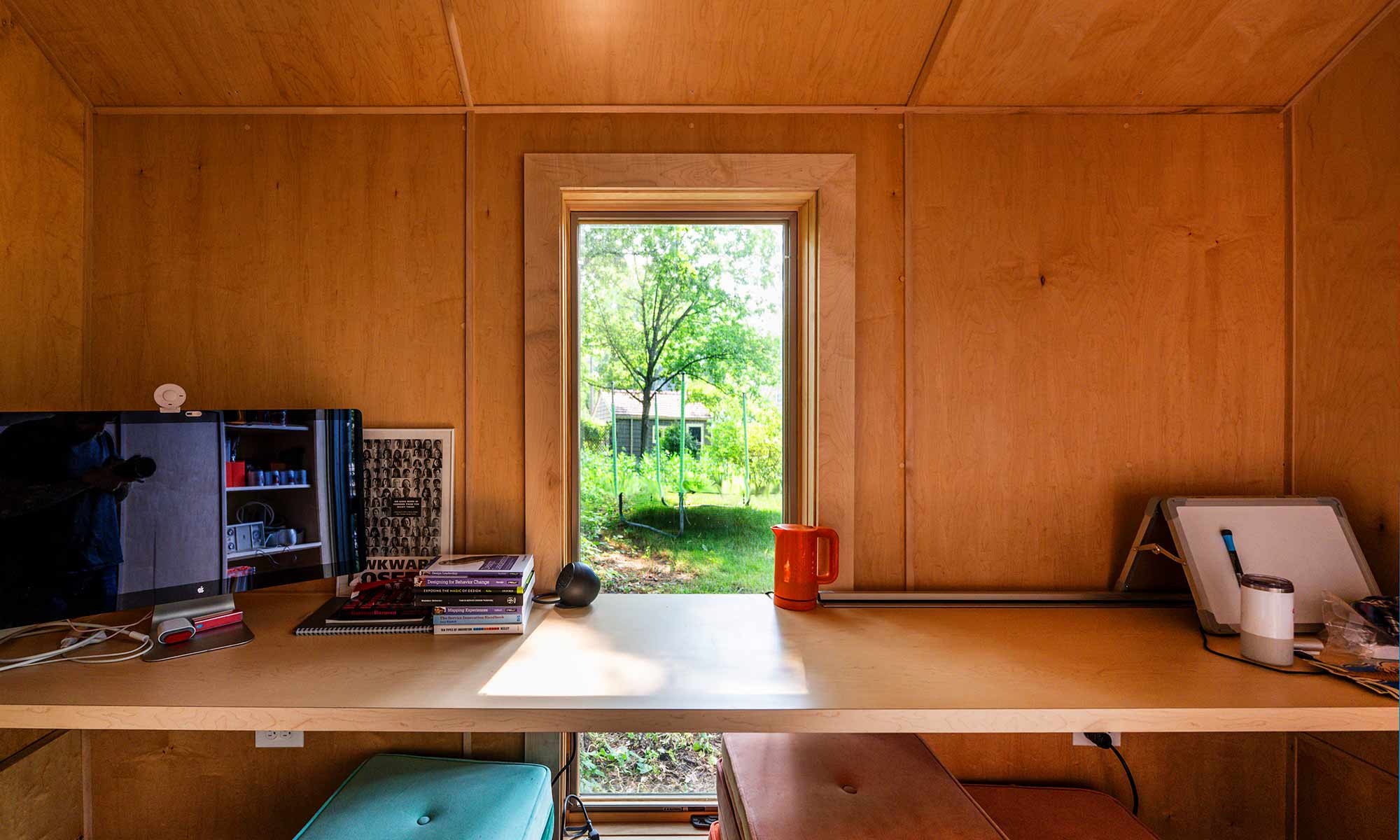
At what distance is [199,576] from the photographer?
1.15 metres

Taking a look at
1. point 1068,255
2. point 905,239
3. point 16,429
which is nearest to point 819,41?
point 905,239

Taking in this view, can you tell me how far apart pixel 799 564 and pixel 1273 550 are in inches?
44.2

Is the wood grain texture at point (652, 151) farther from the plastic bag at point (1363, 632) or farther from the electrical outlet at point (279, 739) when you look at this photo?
the plastic bag at point (1363, 632)

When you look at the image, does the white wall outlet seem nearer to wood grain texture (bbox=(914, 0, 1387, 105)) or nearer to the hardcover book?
the hardcover book

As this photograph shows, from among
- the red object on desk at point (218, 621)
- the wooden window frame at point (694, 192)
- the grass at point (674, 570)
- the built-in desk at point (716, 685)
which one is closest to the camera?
the built-in desk at point (716, 685)

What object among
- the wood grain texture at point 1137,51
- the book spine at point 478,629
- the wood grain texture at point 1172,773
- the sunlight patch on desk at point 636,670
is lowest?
the wood grain texture at point 1172,773

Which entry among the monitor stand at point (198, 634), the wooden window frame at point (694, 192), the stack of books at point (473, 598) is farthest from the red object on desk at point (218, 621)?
the wooden window frame at point (694, 192)

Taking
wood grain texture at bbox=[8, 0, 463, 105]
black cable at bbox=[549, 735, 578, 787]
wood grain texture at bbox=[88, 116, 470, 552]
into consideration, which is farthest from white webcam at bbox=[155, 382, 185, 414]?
black cable at bbox=[549, 735, 578, 787]

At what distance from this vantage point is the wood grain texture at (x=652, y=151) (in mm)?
1463

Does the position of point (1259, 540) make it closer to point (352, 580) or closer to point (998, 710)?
point (998, 710)

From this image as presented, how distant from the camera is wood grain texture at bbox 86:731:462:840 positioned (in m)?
1.40

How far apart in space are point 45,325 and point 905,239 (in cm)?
224

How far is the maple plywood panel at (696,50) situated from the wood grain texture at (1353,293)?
1.05 m

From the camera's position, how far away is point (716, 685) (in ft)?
3.26
